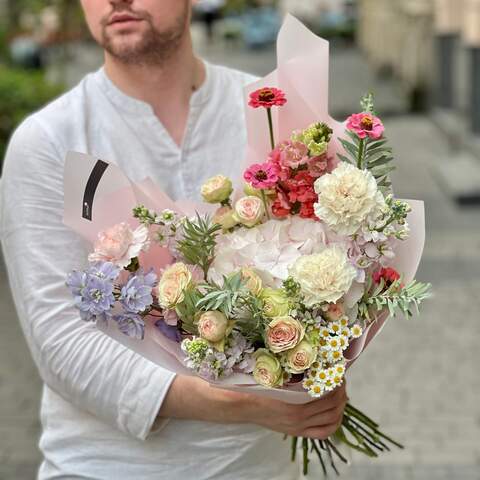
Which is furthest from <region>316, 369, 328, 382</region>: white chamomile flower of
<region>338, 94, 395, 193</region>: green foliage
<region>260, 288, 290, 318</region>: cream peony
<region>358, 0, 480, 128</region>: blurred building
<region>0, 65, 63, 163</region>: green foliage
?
<region>358, 0, 480, 128</region>: blurred building

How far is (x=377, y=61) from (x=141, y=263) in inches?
942

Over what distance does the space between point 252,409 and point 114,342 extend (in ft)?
1.00

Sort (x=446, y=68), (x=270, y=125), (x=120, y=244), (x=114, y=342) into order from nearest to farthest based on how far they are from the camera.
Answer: (x=120, y=244) < (x=270, y=125) < (x=114, y=342) < (x=446, y=68)

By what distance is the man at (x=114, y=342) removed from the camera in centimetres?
219

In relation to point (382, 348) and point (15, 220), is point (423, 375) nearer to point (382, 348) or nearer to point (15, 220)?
point (382, 348)

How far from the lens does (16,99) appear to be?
37.4 ft

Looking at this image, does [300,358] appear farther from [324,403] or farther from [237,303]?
[324,403]

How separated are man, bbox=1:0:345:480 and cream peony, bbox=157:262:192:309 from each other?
0.99 ft

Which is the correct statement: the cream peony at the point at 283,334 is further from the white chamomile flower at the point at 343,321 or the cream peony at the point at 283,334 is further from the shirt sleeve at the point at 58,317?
the shirt sleeve at the point at 58,317

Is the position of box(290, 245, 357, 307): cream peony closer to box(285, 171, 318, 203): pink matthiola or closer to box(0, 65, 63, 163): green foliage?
box(285, 171, 318, 203): pink matthiola

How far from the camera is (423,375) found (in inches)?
255

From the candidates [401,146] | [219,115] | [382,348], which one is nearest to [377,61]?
[401,146]

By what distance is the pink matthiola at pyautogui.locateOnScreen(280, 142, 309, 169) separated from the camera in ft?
6.57

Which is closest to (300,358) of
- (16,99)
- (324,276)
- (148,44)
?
(324,276)
